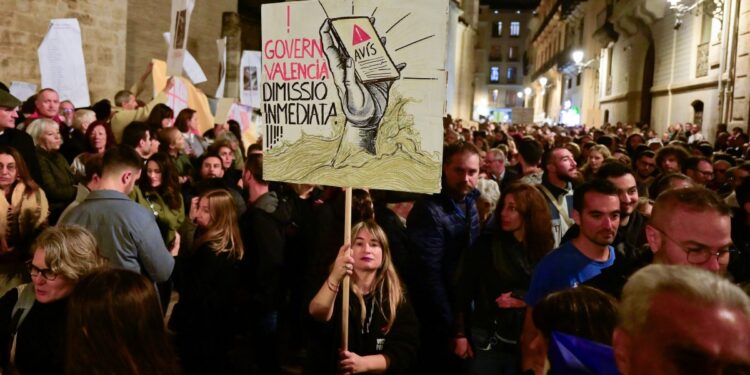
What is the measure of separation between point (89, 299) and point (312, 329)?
134 centimetres

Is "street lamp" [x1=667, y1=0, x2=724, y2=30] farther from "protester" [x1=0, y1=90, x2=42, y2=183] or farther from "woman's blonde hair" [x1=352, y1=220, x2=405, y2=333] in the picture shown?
"protester" [x1=0, y1=90, x2=42, y2=183]

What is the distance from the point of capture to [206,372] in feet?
14.5

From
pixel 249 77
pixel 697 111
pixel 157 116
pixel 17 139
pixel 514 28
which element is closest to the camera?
pixel 17 139

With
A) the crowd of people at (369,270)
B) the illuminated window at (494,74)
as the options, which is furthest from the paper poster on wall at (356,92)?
the illuminated window at (494,74)

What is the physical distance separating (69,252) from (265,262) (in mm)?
1827

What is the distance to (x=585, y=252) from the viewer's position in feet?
10.5

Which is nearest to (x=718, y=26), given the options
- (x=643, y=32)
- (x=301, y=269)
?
(x=643, y=32)

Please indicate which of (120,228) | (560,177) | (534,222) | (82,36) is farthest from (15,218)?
(82,36)

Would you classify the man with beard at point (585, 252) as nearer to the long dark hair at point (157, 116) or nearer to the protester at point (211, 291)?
the protester at point (211, 291)

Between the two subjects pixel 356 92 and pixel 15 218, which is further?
pixel 15 218

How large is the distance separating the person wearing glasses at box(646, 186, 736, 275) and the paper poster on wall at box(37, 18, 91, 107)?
308 inches

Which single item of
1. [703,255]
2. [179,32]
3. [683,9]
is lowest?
[703,255]

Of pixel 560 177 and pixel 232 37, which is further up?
pixel 232 37

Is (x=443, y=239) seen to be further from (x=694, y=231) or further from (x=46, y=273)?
(x=46, y=273)
